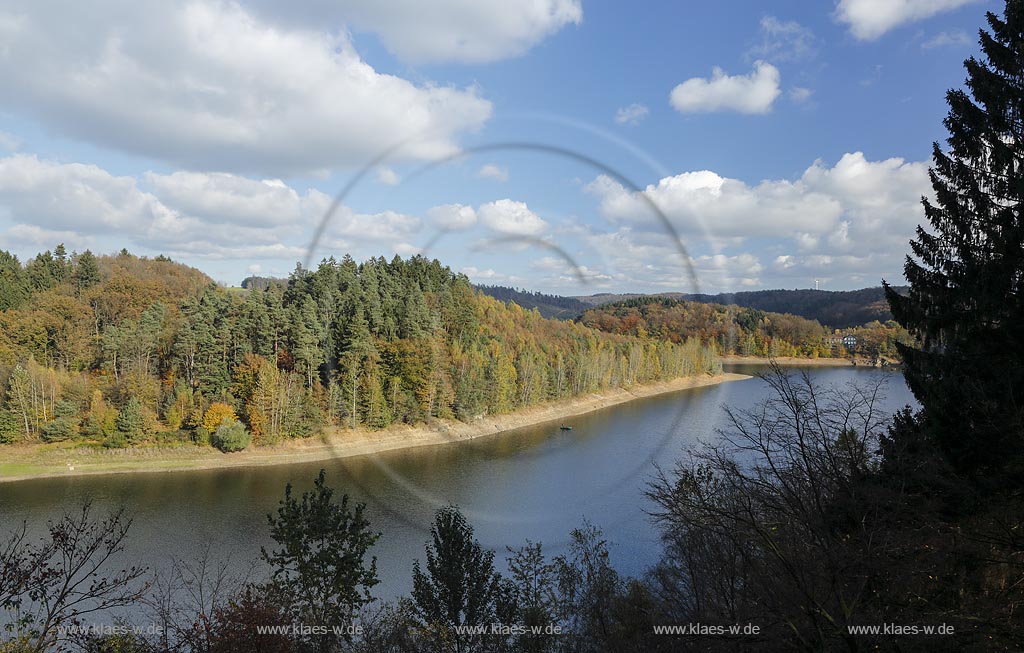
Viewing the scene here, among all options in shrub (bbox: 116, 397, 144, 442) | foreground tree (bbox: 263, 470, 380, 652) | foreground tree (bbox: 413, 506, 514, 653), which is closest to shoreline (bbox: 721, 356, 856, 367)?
shrub (bbox: 116, 397, 144, 442)

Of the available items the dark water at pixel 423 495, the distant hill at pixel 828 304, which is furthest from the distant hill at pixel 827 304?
the dark water at pixel 423 495

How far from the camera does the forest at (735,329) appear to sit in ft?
119

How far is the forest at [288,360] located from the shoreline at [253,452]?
584 millimetres

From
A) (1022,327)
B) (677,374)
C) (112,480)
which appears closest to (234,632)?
(1022,327)

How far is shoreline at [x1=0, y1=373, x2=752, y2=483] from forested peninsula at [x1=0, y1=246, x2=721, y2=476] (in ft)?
1.02

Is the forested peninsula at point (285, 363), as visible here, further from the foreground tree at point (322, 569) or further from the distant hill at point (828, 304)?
the distant hill at point (828, 304)

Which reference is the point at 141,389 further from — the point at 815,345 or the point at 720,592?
the point at 815,345

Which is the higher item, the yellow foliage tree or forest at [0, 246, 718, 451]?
forest at [0, 246, 718, 451]

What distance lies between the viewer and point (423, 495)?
57.3ft

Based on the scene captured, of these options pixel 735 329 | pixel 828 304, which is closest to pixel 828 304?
pixel 828 304

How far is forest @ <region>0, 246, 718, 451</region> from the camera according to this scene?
73.7ft

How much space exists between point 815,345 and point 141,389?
57741 mm

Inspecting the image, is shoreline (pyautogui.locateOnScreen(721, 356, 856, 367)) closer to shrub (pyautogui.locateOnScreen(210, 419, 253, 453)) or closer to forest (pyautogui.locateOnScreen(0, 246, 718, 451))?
forest (pyautogui.locateOnScreen(0, 246, 718, 451))

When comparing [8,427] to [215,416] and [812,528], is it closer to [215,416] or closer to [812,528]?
[215,416]
